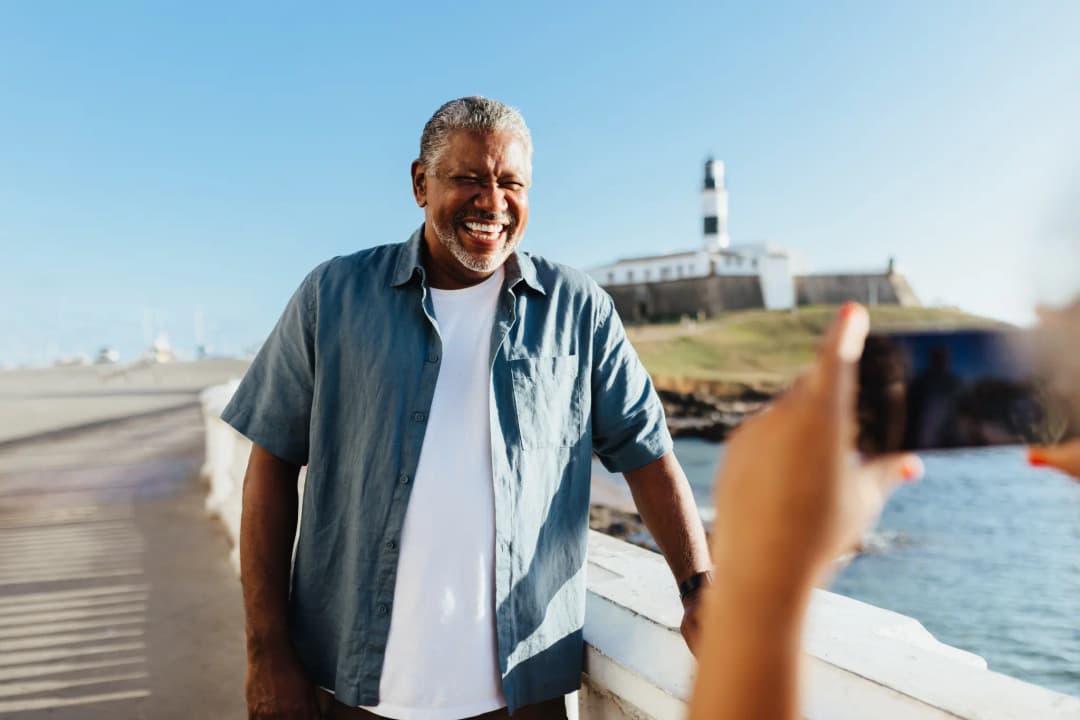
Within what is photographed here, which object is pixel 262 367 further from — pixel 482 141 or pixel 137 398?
A: pixel 137 398

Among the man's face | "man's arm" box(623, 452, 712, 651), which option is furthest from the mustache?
"man's arm" box(623, 452, 712, 651)

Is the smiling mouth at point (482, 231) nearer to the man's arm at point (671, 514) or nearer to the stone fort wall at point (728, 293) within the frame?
the man's arm at point (671, 514)

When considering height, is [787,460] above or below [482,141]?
below

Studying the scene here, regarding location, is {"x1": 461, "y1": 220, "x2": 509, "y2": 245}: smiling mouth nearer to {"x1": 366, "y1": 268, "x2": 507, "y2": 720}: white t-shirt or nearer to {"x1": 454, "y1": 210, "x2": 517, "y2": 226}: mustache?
{"x1": 454, "y1": 210, "x2": 517, "y2": 226}: mustache

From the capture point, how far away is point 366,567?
66.2 inches

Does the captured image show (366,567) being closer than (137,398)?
Yes

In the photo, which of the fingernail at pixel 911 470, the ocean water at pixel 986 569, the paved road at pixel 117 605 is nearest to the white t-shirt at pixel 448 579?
the fingernail at pixel 911 470

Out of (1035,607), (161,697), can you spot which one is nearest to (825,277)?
(1035,607)

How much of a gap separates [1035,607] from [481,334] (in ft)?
69.9

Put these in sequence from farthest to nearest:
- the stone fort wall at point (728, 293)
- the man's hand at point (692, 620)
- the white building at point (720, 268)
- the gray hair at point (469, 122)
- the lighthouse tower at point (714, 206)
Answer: the lighthouse tower at point (714, 206), the white building at point (720, 268), the stone fort wall at point (728, 293), the gray hair at point (469, 122), the man's hand at point (692, 620)

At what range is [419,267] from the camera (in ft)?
5.97

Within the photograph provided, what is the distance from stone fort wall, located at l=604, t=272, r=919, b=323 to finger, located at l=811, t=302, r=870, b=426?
55.3m

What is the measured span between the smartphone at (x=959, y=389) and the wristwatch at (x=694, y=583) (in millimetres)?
1183

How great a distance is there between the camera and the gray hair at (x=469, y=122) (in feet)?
6.07
